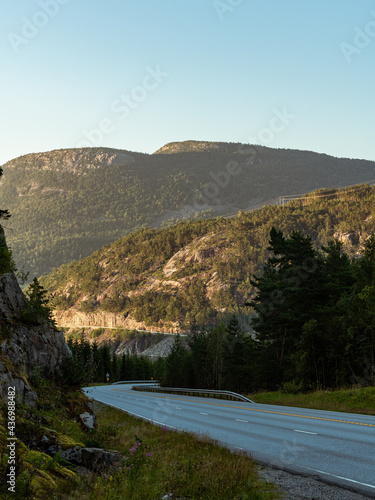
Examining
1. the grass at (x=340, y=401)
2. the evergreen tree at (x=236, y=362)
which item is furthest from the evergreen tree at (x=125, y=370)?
the grass at (x=340, y=401)

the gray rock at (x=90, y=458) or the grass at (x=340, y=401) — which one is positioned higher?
the gray rock at (x=90, y=458)

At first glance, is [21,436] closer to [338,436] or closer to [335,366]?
[338,436]

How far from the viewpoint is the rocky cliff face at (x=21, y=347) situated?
11766mm

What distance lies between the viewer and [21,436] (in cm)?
873

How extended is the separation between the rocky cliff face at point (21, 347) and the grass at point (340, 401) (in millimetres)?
13712

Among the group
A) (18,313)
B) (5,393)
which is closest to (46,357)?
(18,313)

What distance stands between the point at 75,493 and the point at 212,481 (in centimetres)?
230

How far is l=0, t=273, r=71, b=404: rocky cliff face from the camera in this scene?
38.6 ft

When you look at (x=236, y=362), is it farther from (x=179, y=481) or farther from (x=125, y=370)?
(x=125, y=370)

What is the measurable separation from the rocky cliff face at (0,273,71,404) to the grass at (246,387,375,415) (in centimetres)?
1371

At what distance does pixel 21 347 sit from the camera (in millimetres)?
13820

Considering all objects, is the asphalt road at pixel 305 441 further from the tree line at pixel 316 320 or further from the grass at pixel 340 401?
the tree line at pixel 316 320

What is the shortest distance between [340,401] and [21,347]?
54.9 feet

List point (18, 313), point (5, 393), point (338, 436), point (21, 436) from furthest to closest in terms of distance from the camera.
Answer: point (18, 313) → point (338, 436) → point (5, 393) → point (21, 436)
